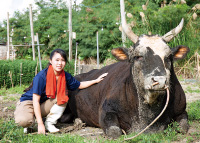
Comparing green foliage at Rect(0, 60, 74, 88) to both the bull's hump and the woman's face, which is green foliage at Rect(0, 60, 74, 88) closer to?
the woman's face

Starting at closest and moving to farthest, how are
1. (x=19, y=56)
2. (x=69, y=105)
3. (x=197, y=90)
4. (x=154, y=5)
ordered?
(x=69, y=105) < (x=197, y=90) < (x=154, y=5) < (x=19, y=56)

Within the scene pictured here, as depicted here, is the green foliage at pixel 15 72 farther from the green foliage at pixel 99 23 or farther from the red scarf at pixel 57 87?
the red scarf at pixel 57 87

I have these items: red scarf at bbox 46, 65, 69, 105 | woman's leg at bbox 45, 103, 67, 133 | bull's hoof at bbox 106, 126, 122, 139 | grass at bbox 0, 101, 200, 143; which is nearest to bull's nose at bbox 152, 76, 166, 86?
grass at bbox 0, 101, 200, 143

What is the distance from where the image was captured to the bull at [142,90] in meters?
3.57

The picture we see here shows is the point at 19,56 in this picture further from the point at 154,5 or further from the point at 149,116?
the point at 149,116

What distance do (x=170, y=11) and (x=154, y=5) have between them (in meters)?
8.01

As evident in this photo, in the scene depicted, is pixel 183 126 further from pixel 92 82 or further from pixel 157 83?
pixel 92 82

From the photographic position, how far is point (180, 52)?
4.29 metres

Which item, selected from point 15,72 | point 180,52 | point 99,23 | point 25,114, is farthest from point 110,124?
point 99,23

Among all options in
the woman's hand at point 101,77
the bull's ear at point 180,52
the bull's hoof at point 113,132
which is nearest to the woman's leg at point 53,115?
the woman's hand at point 101,77

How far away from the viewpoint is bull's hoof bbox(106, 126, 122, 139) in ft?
13.2

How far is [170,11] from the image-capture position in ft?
35.2

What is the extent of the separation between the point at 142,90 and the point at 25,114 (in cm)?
206

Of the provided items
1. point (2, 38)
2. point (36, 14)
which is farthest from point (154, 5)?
point (2, 38)
